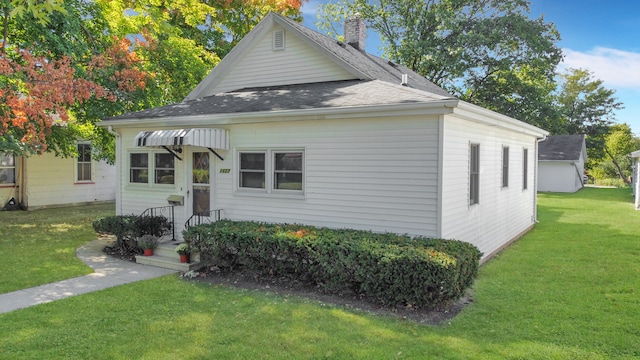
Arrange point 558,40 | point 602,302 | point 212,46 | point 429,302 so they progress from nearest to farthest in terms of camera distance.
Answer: point 429,302 → point 602,302 → point 212,46 → point 558,40

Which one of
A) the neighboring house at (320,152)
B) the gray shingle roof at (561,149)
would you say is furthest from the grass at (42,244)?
the gray shingle roof at (561,149)

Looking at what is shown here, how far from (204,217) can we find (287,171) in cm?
252

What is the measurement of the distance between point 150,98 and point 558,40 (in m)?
22.3

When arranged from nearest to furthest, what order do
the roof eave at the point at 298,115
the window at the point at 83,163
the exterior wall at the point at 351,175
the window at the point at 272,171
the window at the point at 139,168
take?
1. the roof eave at the point at 298,115
2. the exterior wall at the point at 351,175
3. the window at the point at 272,171
4. the window at the point at 139,168
5. the window at the point at 83,163

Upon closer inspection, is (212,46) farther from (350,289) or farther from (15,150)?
(350,289)

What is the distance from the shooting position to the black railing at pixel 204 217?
935 centimetres

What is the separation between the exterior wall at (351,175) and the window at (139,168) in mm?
2526

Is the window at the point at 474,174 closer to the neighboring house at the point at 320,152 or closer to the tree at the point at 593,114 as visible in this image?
the neighboring house at the point at 320,152

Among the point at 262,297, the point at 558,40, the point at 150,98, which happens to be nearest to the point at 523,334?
the point at 262,297

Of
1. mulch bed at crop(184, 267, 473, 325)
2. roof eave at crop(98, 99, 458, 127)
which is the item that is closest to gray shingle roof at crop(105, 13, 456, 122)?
roof eave at crop(98, 99, 458, 127)

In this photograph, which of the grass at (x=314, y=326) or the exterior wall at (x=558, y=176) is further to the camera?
the exterior wall at (x=558, y=176)

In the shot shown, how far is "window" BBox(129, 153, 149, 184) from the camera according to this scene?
1063 centimetres

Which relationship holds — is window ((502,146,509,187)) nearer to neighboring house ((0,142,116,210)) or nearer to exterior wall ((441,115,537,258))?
exterior wall ((441,115,537,258))

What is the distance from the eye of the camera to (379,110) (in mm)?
7113
